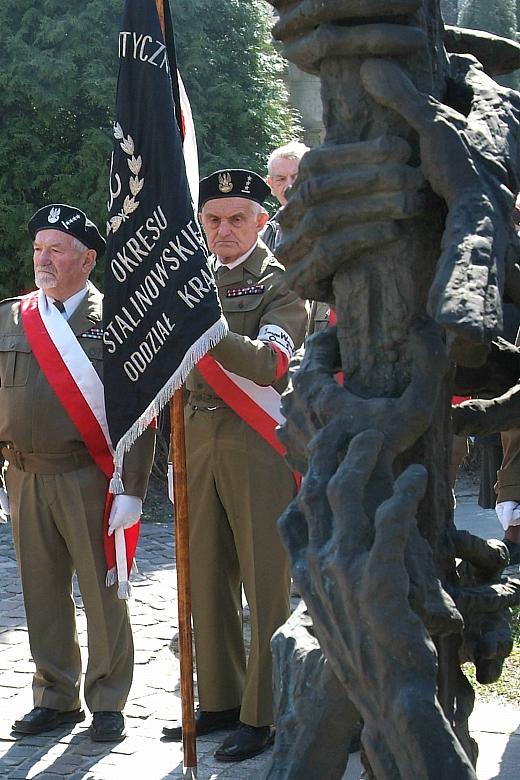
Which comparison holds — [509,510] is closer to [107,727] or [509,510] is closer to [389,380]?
[107,727]

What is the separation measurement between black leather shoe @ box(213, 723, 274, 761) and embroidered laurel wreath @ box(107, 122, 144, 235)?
1.82 metres

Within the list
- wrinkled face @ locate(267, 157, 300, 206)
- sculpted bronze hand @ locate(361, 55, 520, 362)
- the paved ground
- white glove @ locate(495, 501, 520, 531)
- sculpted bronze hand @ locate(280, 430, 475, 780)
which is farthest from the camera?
wrinkled face @ locate(267, 157, 300, 206)

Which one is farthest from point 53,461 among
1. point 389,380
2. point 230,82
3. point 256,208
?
point 230,82

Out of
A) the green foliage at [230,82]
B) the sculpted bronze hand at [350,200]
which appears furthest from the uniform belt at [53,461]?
the green foliage at [230,82]

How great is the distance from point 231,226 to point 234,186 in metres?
0.15

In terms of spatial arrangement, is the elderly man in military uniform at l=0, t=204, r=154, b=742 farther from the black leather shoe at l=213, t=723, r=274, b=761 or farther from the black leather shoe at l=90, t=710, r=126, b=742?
the black leather shoe at l=213, t=723, r=274, b=761

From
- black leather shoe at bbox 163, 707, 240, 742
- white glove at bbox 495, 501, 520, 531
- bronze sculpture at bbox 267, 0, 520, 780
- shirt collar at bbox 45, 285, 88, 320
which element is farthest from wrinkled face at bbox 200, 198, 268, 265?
bronze sculpture at bbox 267, 0, 520, 780

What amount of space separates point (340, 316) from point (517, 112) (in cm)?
44

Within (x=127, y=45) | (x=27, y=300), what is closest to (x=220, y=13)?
(x=27, y=300)

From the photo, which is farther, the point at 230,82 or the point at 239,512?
the point at 230,82

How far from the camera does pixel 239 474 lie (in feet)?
14.5

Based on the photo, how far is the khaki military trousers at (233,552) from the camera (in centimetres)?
440

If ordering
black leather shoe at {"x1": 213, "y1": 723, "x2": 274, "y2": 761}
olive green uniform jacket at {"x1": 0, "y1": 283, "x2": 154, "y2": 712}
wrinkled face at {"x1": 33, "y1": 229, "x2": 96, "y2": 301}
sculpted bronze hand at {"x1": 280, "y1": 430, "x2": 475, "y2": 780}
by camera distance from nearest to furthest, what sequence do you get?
sculpted bronze hand at {"x1": 280, "y1": 430, "x2": 475, "y2": 780} → black leather shoe at {"x1": 213, "y1": 723, "x2": 274, "y2": 761} → olive green uniform jacket at {"x1": 0, "y1": 283, "x2": 154, "y2": 712} → wrinkled face at {"x1": 33, "y1": 229, "x2": 96, "y2": 301}

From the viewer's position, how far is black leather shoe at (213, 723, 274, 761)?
426 cm
